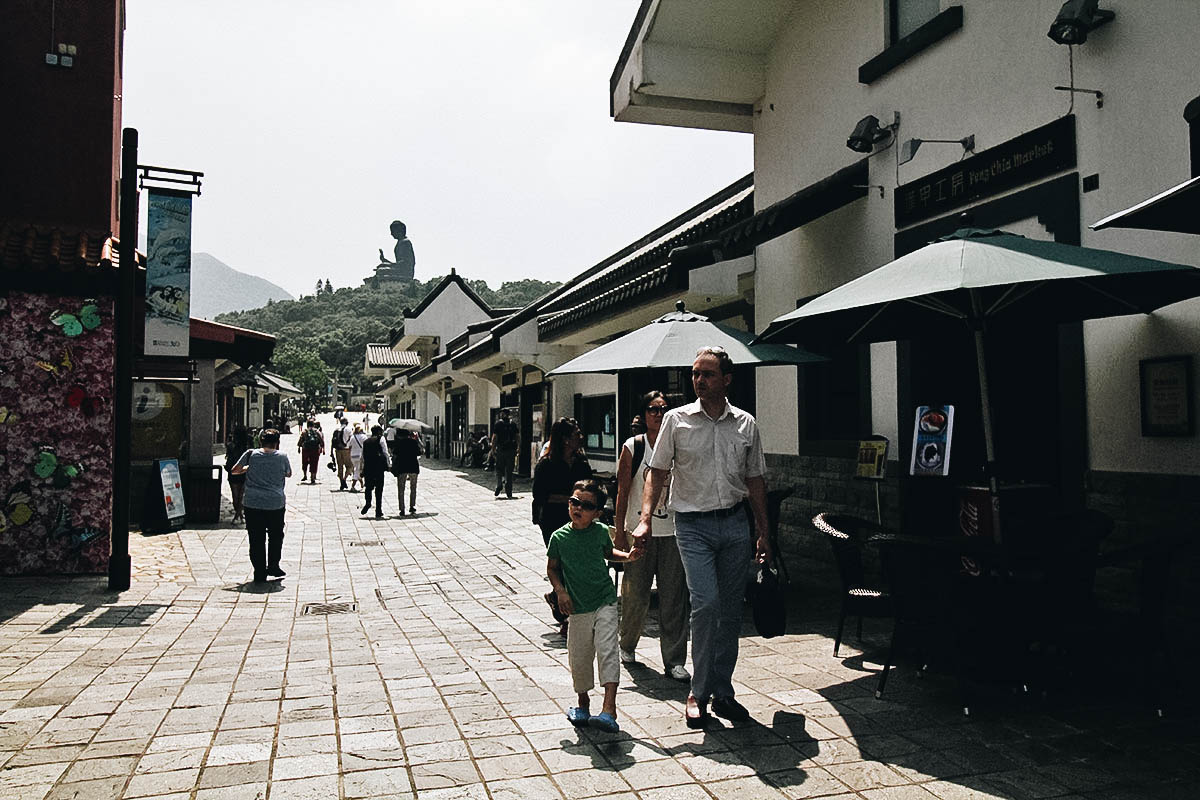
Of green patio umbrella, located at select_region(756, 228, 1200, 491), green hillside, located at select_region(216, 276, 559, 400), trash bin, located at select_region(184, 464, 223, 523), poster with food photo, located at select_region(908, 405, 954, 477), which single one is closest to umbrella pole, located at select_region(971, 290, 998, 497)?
green patio umbrella, located at select_region(756, 228, 1200, 491)

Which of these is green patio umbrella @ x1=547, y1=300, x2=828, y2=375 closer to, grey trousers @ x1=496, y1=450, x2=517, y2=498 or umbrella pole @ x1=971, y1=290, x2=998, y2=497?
umbrella pole @ x1=971, y1=290, x2=998, y2=497

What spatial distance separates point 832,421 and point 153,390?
1039 cm

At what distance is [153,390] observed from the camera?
13867 millimetres

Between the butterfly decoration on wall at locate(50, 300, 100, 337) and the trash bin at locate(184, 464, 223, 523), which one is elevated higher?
the butterfly decoration on wall at locate(50, 300, 100, 337)

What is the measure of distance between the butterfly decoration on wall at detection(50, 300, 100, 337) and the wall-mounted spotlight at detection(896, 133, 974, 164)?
805cm

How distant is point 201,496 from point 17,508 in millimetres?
5639

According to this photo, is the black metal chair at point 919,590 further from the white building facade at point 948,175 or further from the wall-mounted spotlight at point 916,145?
the wall-mounted spotlight at point 916,145

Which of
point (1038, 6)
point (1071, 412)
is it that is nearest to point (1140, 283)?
point (1071, 412)

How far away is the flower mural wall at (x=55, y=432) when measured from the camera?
Result: 888cm

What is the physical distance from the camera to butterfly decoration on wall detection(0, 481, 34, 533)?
8.83 m

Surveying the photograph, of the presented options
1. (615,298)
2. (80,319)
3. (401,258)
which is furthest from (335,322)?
(80,319)

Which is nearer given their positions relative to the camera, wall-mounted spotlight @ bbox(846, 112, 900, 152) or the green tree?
wall-mounted spotlight @ bbox(846, 112, 900, 152)

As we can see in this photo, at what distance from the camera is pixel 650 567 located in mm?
5723

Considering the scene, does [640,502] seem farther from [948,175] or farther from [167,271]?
[167,271]
